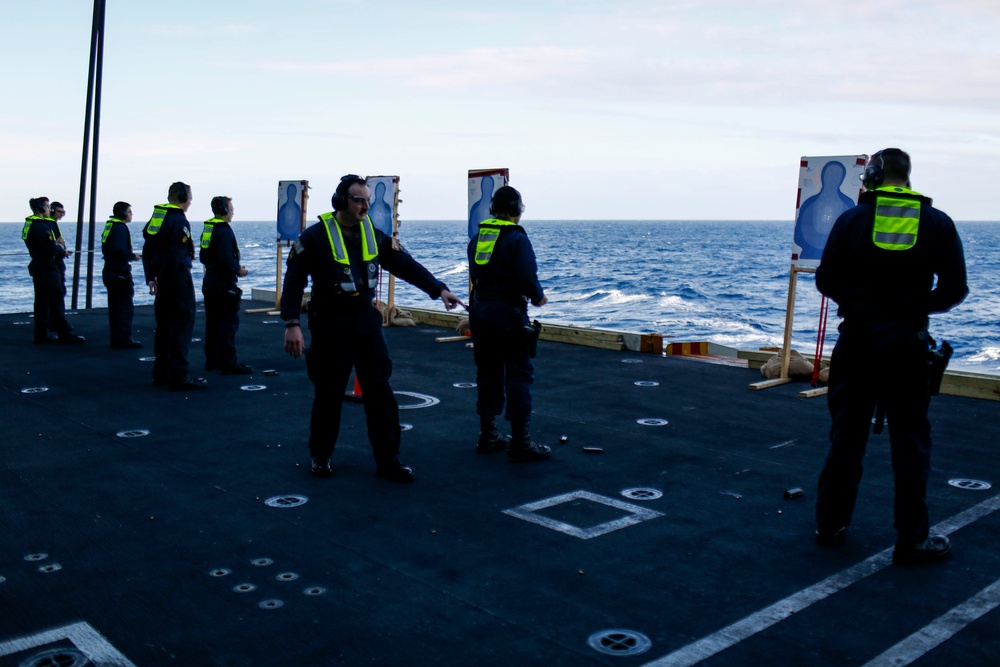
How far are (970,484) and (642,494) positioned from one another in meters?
2.10

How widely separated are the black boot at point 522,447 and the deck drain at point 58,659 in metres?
3.30

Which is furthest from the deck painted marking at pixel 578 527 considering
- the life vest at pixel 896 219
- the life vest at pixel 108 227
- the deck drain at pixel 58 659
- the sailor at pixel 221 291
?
the life vest at pixel 108 227

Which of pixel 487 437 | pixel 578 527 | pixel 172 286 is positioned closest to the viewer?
pixel 578 527

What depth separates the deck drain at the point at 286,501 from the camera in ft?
17.0

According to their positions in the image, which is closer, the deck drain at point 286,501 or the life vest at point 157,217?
the deck drain at point 286,501

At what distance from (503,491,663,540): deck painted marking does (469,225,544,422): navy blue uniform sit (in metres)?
0.94

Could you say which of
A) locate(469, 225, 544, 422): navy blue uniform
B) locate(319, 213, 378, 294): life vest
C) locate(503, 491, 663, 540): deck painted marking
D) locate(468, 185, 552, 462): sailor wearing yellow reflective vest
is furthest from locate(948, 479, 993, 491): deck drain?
locate(319, 213, 378, 294): life vest

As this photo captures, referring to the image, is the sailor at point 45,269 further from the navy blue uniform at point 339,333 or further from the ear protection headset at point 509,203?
the ear protection headset at point 509,203

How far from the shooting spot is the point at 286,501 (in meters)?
5.23

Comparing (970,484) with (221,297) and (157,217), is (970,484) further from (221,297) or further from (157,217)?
(157,217)

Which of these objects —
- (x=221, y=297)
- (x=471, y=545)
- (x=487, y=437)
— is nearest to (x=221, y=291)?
(x=221, y=297)

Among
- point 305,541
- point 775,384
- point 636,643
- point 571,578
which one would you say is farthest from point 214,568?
point 775,384

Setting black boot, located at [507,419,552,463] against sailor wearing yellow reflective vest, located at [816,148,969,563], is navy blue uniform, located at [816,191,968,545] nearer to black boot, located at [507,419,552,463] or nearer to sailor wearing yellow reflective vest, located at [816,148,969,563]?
sailor wearing yellow reflective vest, located at [816,148,969,563]

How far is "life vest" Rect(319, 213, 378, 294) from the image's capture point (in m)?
5.50
